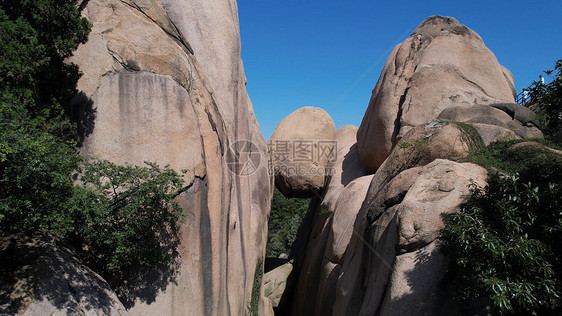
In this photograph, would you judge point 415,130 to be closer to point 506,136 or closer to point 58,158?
point 506,136

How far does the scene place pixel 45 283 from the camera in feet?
16.4

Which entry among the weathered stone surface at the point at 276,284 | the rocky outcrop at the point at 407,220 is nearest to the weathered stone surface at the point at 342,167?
the weathered stone surface at the point at 276,284

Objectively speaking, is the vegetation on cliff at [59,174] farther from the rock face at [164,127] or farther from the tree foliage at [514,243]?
the tree foliage at [514,243]

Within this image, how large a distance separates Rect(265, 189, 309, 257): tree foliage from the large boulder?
13.8 metres

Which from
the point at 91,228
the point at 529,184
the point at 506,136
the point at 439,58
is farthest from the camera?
the point at 439,58

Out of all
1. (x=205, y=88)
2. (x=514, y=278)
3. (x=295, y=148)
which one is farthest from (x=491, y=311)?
(x=295, y=148)

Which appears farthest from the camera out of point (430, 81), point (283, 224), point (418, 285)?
point (283, 224)

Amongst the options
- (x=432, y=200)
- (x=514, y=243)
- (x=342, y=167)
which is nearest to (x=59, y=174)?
(x=432, y=200)

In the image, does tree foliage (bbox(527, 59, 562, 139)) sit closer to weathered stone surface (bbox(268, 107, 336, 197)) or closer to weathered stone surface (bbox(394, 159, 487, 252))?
weathered stone surface (bbox(394, 159, 487, 252))

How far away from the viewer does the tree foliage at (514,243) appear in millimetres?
4016

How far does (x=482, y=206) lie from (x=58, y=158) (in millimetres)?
5389

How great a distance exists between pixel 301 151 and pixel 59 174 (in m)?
13.2

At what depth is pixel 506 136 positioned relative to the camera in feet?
26.6

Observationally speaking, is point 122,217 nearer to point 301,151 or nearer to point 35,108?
point 35,108
